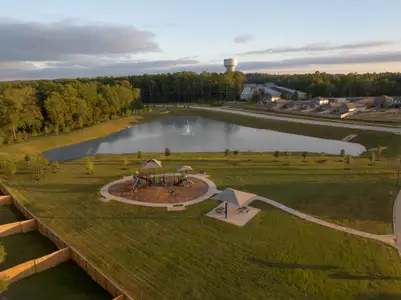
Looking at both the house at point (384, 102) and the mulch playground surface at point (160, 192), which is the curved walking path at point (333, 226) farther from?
the house at point (384, 102)

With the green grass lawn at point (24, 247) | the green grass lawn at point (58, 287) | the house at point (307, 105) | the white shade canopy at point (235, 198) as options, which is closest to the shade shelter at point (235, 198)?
the white shade canopy at point (235, 198)

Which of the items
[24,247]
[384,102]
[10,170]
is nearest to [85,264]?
[24,247]

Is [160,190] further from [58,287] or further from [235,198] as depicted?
[58,287]

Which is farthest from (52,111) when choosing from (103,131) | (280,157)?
(280,157)

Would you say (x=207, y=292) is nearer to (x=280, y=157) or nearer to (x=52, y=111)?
(x=280, y=157)

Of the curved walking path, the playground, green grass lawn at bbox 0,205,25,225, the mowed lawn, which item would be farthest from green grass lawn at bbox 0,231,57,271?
the curved walking path
